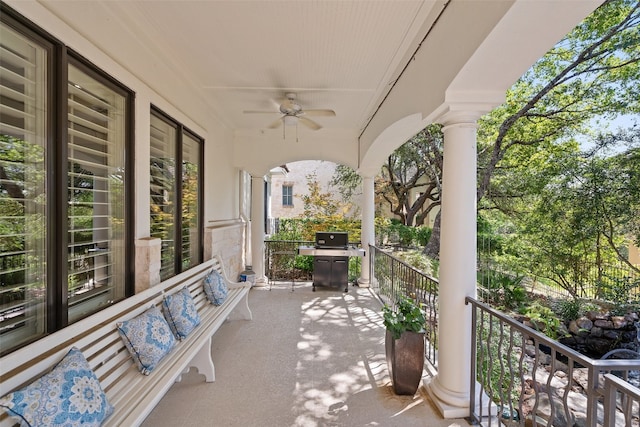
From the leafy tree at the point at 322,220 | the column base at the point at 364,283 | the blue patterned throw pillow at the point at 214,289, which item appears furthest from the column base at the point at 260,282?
the leafy tree at the point at 322,220

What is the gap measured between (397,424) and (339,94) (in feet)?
11.0

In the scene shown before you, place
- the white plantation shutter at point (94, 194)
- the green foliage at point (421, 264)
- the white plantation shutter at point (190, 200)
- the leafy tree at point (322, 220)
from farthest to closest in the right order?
the leafy tree at point (322, 220) → the green foliage at point (421, 264) → the white plantation shutter at point (190, 200) → the white plantation shutter at point (94, 194)

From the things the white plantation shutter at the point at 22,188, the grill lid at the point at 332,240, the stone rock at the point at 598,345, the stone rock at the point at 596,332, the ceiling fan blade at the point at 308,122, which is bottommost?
the stone rock at the point at 598,345

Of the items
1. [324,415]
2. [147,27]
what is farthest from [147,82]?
[324,415]

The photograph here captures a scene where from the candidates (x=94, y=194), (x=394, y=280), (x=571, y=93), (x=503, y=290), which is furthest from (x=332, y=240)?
(x=571, y=93)

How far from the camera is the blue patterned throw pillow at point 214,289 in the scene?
3268mm

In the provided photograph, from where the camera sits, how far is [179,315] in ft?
8.03

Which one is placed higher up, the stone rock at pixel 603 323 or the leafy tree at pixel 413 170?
the leafy tree at pixel 413 170

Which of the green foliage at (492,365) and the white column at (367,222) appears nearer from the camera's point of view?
the green foliage at (492,365)

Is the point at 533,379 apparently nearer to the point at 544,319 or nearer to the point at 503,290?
the point at 544,319

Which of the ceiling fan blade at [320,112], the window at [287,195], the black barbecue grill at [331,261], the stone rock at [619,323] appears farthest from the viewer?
the window at [287,195]

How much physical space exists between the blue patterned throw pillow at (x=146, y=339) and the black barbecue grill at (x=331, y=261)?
326 cm

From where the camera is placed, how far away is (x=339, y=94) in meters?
3.72

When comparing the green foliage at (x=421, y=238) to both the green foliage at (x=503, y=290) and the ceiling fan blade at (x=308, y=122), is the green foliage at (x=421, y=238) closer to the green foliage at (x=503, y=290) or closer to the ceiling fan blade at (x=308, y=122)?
the green foliage at (x=503, y=290)
